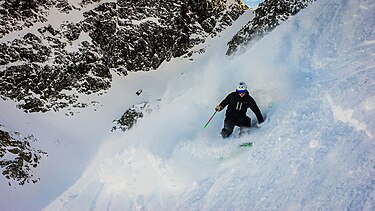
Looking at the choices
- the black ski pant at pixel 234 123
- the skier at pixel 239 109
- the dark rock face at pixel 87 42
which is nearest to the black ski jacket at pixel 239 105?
the skier at pixel 239 109

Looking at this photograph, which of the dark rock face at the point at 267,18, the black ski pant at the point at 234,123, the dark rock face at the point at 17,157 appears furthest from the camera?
the dark rock face at the point at 17,157

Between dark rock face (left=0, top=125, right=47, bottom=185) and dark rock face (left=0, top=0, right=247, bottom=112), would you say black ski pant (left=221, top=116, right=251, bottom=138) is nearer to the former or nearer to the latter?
dark rock face (left=0, top=0, right=247, bottom=112)

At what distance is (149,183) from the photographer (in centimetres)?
873

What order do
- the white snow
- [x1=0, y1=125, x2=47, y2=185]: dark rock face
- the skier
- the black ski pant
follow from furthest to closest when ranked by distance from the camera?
1. [x1=0, y1=125, x2=47, y2=185]: dark rock face
2. the black ski pant
3. the skier
4. the white snow

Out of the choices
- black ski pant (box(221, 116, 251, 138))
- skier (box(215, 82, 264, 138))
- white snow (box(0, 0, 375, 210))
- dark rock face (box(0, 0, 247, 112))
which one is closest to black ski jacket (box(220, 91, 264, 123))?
skier (box(215, 82, 264, 138))

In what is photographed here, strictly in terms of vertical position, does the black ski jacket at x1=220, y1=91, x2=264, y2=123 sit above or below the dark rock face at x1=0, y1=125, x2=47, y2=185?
below

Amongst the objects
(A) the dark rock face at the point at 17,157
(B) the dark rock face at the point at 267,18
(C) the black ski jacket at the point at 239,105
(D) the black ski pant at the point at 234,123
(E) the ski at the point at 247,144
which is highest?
(A) the dark rock face at the point at 17,157

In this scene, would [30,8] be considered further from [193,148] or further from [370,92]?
[370,92]

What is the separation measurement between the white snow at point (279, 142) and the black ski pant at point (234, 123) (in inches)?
11.4

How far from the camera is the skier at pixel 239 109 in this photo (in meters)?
8.85

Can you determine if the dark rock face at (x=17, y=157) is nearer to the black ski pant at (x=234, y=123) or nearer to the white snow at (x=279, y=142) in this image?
the white snow at (x=279, y=142)

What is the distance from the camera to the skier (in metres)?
8.85

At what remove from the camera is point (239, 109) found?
9117 millimetres

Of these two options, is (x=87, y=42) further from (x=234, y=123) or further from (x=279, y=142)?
(x=279, y=142)
